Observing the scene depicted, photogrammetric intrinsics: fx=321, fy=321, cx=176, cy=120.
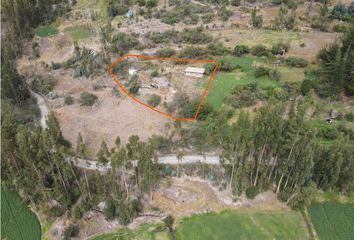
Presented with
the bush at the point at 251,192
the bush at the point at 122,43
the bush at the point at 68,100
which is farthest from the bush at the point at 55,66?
the bush at the point at 251,192

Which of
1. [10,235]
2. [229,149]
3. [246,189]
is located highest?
[229,149]

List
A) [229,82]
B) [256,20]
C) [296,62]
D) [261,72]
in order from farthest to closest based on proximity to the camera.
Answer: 1. [256,20]
2. [296,62]
3. [261,72]
4. [229,82]

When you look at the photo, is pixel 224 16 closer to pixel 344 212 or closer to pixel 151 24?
pixel 151 24

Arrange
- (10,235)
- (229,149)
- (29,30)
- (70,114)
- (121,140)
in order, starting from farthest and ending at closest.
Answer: (29,30) → (70,114) → (121,140) → (229,149) → (10,235)

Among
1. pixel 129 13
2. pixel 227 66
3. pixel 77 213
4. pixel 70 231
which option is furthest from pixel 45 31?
pixel 70 231

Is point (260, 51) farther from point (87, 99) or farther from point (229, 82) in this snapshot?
point (87, 99)

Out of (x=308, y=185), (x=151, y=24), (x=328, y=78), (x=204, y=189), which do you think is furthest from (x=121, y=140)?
(x=151, y=24)

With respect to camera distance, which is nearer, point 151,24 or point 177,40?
point 177,40
